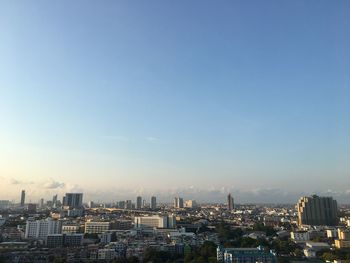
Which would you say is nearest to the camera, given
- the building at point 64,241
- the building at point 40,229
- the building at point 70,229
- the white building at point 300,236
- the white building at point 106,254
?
the white building at point 106,254

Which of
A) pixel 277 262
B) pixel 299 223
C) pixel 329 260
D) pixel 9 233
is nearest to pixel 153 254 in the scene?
pixel 277 262

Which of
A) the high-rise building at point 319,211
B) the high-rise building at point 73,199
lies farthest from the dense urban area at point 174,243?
the high-rise building at point 73,199

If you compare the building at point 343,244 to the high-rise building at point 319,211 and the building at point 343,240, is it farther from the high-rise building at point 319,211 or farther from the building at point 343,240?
the high-rise building at point 319,211

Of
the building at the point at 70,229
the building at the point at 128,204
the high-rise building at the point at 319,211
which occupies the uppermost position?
the building at the point at 128,204

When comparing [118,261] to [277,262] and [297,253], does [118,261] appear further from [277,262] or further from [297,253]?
[297,253]

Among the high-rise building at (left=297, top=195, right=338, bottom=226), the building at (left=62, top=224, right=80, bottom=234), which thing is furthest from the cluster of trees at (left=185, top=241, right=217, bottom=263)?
the high-rise building at (left=297, top=195, right=338, bottom=226)

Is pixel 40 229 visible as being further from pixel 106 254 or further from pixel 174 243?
pixel 174 243

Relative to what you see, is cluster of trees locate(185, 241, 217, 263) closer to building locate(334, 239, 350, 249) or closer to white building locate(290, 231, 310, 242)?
building locate(334, 239, 350, 249)
